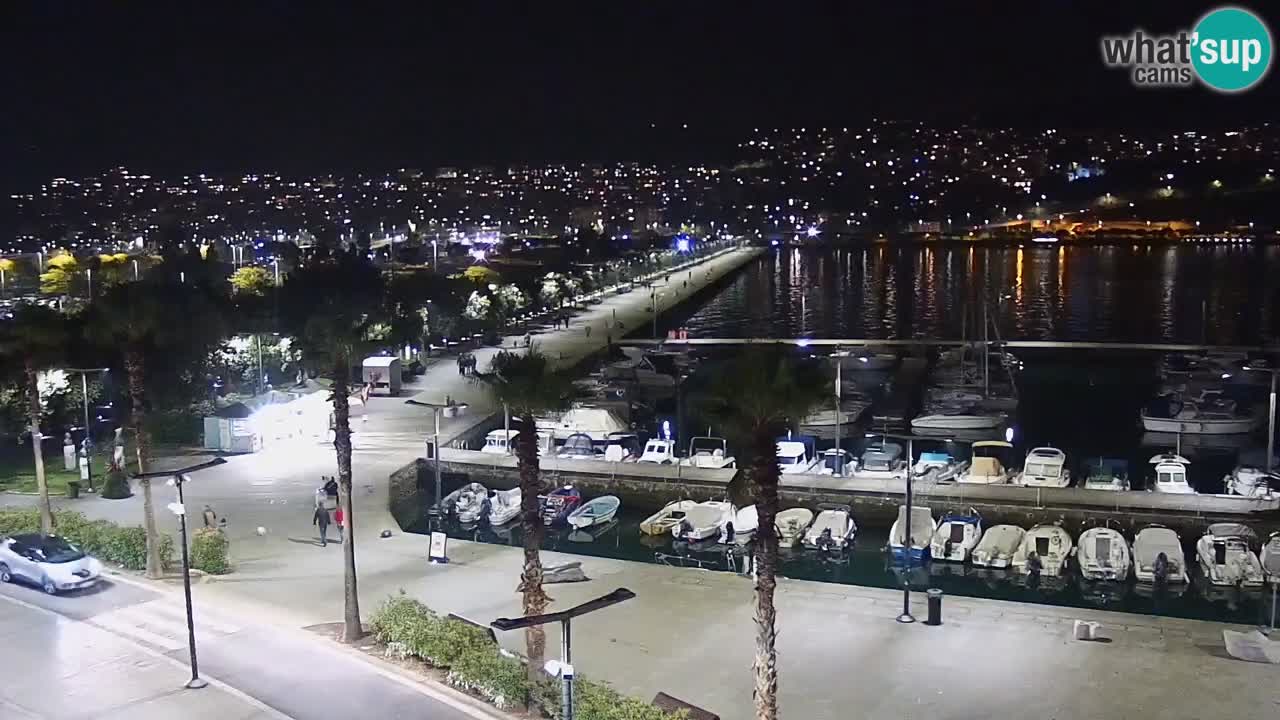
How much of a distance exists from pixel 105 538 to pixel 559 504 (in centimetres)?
1173

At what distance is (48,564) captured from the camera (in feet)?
58.3

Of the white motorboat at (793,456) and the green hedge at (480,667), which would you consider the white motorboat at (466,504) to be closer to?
the white motorboat at (793,456)

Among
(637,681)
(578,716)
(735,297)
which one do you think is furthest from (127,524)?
(735,297)

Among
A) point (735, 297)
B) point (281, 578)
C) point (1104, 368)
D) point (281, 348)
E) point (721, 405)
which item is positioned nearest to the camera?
point (721, 405)

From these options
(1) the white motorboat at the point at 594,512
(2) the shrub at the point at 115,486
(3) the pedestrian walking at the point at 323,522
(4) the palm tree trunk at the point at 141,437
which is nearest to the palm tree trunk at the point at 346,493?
(4) the palm tree trunk at the point at 141,437

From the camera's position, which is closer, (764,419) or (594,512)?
(764,419)

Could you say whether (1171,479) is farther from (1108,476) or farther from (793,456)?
(793,456)

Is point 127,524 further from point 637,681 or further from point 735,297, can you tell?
point 735,297

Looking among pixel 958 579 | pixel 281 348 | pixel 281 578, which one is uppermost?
→ pixel 281 348

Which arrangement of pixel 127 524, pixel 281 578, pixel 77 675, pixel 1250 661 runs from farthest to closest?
1. pixel 127 524
2. pixel 281 578
3. pixel 1250 661
4. pixel 77 675

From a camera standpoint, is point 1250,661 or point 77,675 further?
point 1250,661

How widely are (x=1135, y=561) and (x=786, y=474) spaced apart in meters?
9.37

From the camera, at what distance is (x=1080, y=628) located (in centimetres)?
1686

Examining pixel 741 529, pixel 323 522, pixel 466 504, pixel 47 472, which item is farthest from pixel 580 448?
pixel 47 472
